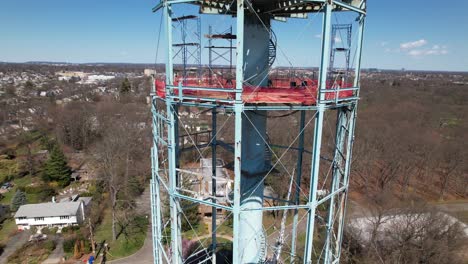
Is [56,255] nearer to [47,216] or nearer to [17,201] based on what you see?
[47,216]

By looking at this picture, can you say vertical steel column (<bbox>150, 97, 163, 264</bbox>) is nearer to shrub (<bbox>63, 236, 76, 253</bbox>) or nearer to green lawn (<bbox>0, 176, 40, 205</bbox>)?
shrub (<bbox>63, 236, 76, 253</bbox>)

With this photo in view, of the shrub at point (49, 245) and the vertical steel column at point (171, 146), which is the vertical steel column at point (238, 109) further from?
the shrub at point (49, 245)

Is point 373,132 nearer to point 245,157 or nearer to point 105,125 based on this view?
point 245,157

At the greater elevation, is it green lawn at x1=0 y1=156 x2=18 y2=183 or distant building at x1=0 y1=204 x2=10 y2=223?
green lawn at x1=0 y1=156 x2=18 y2=183

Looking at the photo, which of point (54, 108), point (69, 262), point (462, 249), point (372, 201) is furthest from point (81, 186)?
point (462, 249)

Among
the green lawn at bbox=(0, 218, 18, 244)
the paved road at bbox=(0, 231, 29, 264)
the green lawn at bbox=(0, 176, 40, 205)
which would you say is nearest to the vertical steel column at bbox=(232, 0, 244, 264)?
→ the paved road at bbox=(0, 231, 29, 264)

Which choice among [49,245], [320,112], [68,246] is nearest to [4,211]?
[49,245]
